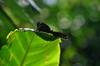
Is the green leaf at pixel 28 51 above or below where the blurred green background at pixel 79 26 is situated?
below

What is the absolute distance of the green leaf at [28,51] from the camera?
98 centimetres

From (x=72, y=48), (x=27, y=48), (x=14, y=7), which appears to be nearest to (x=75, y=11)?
(x=72, y=48)

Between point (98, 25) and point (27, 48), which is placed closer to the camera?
point (27, 48)

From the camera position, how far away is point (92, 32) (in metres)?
5.62

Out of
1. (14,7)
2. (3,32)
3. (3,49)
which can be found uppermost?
(14,7)

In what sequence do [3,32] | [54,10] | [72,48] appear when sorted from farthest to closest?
1. [54,10]
2. [72,48]
3. [3,32]

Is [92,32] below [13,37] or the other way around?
the other way around

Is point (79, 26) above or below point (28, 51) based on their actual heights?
above

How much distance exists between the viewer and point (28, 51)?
1006 mm

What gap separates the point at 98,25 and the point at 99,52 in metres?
0.41

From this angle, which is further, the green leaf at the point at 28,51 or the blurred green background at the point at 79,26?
the blurred green background at the point at 79,26

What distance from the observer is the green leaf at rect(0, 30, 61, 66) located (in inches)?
38.7

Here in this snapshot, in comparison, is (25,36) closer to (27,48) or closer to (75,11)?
(27,48)

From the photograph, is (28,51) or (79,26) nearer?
(28,51)
